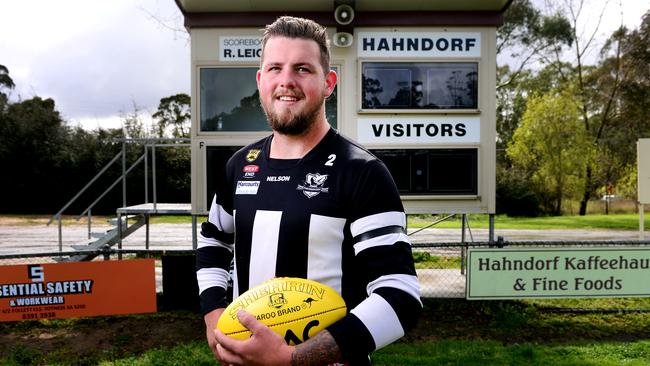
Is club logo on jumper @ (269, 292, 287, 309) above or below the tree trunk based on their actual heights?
above

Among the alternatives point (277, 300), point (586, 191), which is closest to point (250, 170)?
point (277, 300)

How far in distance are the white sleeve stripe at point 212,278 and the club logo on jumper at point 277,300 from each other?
16.1 inches

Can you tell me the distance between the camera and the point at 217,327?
1732 mm

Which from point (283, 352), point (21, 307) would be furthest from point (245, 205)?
point (21, 307)

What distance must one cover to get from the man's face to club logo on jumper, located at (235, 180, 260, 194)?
0.24 m

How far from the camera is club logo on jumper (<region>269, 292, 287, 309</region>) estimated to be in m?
1.65

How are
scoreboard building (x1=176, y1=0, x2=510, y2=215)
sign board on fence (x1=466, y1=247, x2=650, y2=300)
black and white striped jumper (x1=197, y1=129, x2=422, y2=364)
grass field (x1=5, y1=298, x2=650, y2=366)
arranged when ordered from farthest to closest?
scoreboard building (x1=176, y1=0, x2=510, y2=215) → sign board on fence (x1=466, y1=247, x2=650, y2=300) → grass field (x1=5, y1=298, x2=650, y2=366) → black and white striped jumper (x1=197, y1=129, x2=422, y2=364)

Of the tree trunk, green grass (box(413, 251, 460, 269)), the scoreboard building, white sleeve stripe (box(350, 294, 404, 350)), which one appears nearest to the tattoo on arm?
white sleeve stripe (box(350, 294, 404, 350))

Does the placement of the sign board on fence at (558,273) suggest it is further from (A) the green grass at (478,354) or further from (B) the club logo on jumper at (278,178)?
(B) the club logo on jumper at (278,178)

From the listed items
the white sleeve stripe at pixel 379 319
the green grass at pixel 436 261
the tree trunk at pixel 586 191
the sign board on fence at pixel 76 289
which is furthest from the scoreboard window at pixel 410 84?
the tree trunk at pixel 586 191

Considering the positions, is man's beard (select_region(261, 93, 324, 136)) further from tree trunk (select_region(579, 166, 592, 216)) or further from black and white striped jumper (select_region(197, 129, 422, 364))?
tree trunk (select_region(579, 166, 592, 216))

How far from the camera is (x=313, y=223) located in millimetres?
1700

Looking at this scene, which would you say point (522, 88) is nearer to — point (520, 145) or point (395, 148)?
point (520, 145)

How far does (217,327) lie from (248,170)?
579 millimetres
